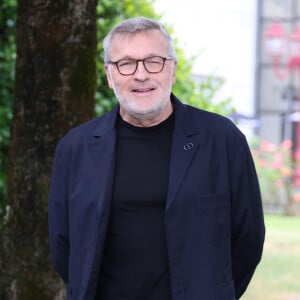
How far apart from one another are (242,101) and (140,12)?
18.2 m

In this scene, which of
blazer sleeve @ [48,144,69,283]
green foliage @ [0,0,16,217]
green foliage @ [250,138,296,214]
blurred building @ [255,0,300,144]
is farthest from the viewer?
blurred building @ [255,0,300,144]

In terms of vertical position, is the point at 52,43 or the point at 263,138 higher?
the point at 52,43

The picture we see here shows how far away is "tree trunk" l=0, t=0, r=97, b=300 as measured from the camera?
16.4 ft

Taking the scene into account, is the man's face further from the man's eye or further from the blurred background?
the blurred background

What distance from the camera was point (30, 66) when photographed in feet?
16.5

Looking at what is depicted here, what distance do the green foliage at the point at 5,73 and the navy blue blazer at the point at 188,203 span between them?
279 centimetres

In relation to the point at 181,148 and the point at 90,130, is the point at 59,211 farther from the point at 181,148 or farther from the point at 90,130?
the point at 181,148

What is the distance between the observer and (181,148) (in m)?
3.19

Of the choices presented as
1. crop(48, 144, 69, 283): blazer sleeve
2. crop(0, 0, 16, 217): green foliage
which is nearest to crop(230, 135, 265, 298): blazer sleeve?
crop(48, 144, 69, 283): blazer sleeve

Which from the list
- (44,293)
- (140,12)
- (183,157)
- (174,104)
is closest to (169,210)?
(183,157)

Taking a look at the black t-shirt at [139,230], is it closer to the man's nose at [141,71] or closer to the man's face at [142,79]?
the man's face at [142,79]

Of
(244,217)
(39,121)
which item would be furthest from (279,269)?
(244,217)

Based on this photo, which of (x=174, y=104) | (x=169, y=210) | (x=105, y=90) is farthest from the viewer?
(x=105, y=90)

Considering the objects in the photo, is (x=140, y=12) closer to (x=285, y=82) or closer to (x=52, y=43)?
(x=52, y=43)
